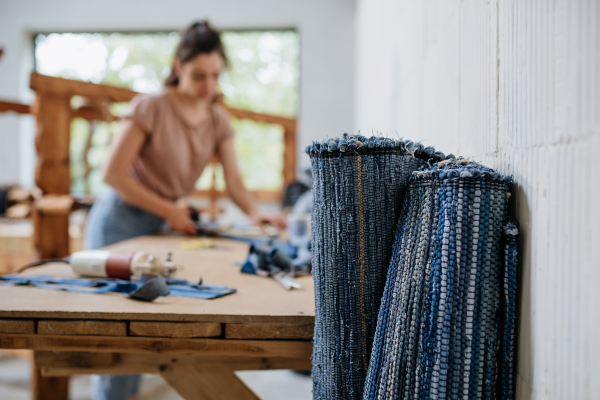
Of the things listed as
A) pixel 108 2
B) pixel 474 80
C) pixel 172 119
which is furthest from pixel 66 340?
pixel 108 2

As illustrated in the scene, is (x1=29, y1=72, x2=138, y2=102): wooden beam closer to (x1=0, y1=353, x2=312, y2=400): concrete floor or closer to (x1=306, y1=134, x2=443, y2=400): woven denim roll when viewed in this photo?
(x1=0, y1=353, x2=312, y2=400): concrete floor

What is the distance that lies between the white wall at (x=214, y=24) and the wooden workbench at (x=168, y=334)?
3.32 meters

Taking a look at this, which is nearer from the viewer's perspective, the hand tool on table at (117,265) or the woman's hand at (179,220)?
the hand tool on table at (117,265)

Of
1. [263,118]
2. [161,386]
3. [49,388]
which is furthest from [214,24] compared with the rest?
[49,388]

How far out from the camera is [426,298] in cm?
45

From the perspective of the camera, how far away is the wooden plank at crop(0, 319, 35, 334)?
2.10ft

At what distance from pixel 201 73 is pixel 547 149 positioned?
4.25ft

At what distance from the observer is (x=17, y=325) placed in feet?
2.10

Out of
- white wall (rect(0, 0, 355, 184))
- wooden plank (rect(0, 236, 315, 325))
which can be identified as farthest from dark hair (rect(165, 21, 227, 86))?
white wall (rect(0, 0, 355, 184))

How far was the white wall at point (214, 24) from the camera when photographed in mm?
4145

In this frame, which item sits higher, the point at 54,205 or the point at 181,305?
the point at 54,205

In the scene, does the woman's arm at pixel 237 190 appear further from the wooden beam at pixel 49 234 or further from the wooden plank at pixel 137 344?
the wooden plank at pixel 137 344

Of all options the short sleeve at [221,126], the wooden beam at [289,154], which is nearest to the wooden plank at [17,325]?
the short sleeve at [221,126]

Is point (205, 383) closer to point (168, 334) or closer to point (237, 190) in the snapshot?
point (168, 334)
